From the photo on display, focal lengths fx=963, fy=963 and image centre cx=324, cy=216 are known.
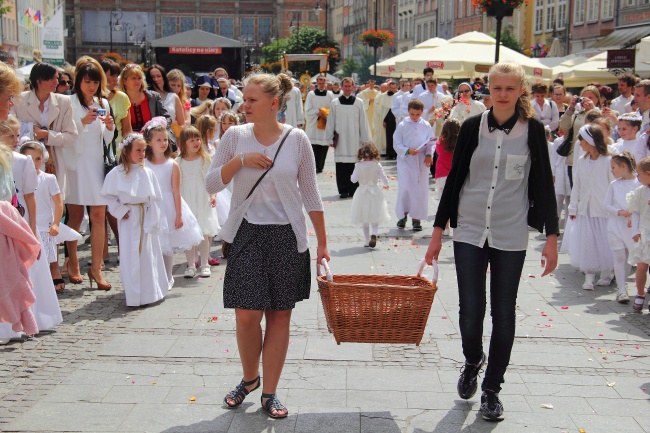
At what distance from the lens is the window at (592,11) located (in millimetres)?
46719

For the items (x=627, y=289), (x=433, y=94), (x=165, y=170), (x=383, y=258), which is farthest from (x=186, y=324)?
(x=433, y=94)

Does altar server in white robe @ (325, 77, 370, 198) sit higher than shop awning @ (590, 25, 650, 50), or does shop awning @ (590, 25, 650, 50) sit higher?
shop awning @ (590, 25, 650, 50)

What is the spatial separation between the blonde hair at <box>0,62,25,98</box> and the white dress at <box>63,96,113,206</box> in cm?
341

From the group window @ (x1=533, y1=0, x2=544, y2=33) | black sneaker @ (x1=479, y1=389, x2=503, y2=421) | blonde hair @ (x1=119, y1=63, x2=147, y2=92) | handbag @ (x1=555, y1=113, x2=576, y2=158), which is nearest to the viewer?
black sneaker @ (x1=479, y1=389, x2=503, y2=421)

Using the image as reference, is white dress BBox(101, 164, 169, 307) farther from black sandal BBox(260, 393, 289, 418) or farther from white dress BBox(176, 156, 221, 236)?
black sandal BBox(260, 393, 289, 418)

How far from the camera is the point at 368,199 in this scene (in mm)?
11523

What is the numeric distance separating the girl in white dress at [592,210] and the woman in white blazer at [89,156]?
458cm

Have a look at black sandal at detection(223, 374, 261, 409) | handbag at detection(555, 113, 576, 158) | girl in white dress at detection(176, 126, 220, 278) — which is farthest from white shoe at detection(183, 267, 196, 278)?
handbag at detection(555, 113, 576, 158)

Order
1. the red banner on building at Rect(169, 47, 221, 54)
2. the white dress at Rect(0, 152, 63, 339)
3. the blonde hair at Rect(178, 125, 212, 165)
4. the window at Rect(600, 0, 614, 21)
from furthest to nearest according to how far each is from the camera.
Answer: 1. the window at Rect(600, 0, 614, 21)
2. the red banner on building at Rect(169, 47, 221, 54)
3. the blonde hair at Rect(178, 125, 212, 165)
4. the white dress at Rect(0, 152, 63, 339)

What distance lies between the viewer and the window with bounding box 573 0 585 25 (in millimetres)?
48312

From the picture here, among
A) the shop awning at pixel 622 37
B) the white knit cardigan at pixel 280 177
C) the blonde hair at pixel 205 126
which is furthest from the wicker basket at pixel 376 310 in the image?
the shop awning at pixel 622 37

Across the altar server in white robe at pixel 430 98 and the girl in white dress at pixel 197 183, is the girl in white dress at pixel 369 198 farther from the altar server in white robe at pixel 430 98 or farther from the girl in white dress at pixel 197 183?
the altar server in white robe at pixel 430 98

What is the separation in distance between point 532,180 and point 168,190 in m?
4.57

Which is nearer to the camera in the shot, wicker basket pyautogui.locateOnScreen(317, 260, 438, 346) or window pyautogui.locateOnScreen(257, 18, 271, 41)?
wicker basket pyautogui.locateOnScreen(317, 260, 438, 346)
